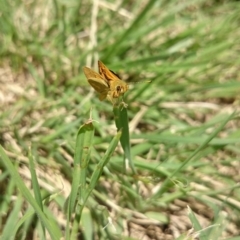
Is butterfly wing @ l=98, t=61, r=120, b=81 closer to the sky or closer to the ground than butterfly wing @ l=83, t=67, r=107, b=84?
closer to the ground

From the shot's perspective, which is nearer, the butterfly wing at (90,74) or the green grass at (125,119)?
the butterfly wing at (90,74)

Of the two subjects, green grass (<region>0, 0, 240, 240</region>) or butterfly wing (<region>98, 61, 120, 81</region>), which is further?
green grass (<region>0, 0, 240, 240</region>)

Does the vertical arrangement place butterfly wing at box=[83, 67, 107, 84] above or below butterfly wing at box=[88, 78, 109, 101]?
above

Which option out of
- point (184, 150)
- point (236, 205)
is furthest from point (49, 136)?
point (236, 205)
